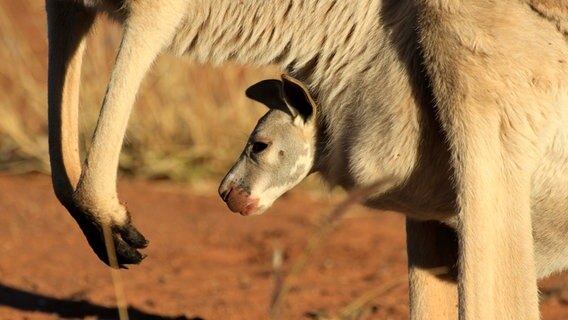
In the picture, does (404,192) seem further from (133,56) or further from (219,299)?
(219,299)

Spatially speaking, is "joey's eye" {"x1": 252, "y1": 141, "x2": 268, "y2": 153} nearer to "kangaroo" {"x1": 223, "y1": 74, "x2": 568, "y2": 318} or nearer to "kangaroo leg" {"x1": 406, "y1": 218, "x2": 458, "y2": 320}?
"kangaroo" {"x1": 223, "y1": 74, "x2": 568, "y2": 318}

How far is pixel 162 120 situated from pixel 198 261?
2.37m

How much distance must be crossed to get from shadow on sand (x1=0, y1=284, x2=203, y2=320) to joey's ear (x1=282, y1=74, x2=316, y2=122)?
4.64ft

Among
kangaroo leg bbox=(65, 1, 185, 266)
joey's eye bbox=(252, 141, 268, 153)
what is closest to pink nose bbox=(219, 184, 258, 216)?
joey's eye bbox=(252, 141, 268, 153)

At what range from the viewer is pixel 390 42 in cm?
472

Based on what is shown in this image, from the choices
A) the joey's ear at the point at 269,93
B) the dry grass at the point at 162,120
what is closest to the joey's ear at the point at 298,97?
Result: the joey's ear at the point at 269,93

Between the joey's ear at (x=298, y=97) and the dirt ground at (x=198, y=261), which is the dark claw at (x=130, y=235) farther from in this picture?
the dirt ground at (x=198, y=261)

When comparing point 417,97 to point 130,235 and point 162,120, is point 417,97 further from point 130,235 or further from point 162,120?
point 162,120

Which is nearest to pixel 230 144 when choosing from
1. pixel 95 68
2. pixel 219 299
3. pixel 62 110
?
pixel 95 68

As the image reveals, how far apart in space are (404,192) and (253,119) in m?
5.13

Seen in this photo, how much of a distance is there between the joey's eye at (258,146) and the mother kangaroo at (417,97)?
0.31 metres

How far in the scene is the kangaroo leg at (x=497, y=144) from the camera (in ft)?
14.4

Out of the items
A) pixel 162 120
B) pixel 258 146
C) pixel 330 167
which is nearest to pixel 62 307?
pixel 258 146

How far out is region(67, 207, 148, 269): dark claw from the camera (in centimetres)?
492
